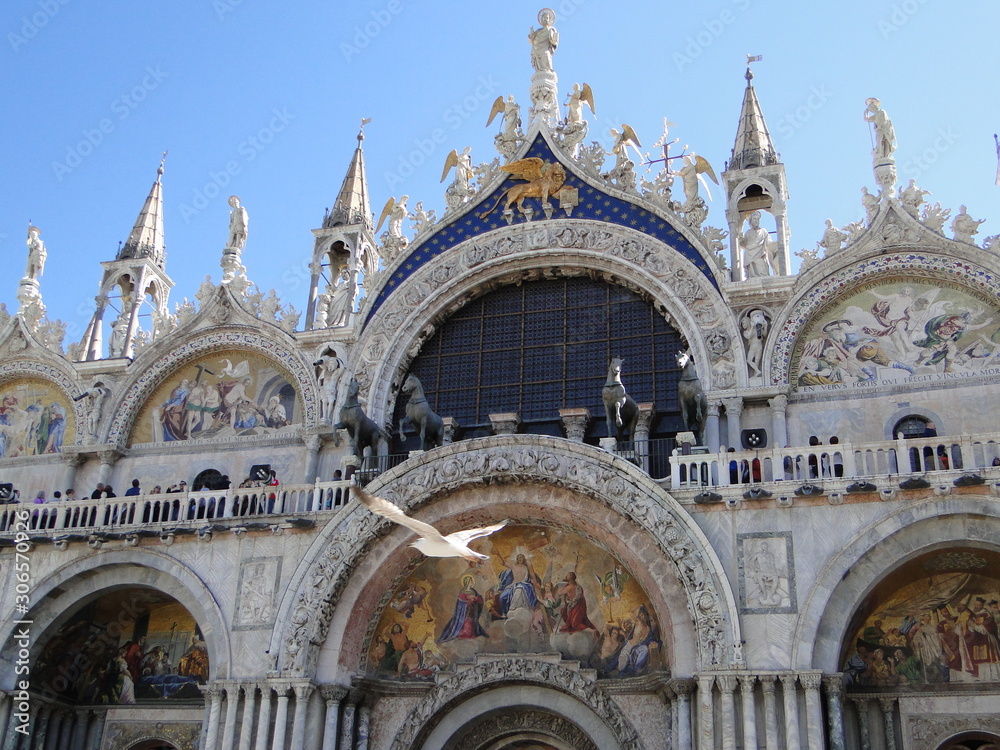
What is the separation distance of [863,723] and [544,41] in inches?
630

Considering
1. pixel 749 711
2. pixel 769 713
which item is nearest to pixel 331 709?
pixel 749 711

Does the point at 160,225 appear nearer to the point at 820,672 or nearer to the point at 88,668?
the point at 88,668

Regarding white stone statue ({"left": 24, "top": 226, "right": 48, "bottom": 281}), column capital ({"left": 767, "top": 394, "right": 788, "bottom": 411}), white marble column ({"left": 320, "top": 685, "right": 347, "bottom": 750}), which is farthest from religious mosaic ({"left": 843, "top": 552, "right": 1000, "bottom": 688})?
white stone statue ({"left": 24, "top": 226, "right": 48, "bottom": 281})

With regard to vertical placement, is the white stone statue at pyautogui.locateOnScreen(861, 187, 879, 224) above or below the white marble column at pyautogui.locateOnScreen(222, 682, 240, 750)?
above

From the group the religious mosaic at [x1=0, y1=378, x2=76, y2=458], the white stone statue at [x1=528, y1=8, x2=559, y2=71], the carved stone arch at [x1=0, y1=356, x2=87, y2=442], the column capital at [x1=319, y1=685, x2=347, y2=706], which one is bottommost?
the column capital at [x1=319, y1=685, x2=347, y2=706]

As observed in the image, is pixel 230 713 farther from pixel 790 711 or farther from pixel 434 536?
pixel 790 711

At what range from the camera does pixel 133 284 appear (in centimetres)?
2638

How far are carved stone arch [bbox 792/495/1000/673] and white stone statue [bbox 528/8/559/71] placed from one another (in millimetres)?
13392

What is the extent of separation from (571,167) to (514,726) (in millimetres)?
11260

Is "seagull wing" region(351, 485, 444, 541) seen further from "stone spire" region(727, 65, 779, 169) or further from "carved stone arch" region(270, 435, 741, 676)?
"stone spire" region(727, 65, 779, 169)

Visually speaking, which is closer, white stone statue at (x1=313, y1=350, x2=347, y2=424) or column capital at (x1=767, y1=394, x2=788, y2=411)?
column capital at (x1=767, y1=394, x2=788, y2=411)

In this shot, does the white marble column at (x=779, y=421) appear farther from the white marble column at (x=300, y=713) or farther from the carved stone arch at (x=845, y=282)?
the white marble column at (x=300, y=713)

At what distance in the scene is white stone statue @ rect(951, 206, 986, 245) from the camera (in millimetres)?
20609

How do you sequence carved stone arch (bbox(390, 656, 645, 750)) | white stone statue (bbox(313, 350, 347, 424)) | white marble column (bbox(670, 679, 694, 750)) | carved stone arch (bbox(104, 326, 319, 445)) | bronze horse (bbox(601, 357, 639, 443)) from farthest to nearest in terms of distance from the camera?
carved stone arch (bbox(104, 326, 319, 445)) < white stone statue (bbox(313, 350, 347, 424)) < bronze horse (bbox(601, 357, 639, 443)) < carved stone arch (bbox(390, 656, 645, 750)) < white marble column (bbox(670, 679, 694, 750))
